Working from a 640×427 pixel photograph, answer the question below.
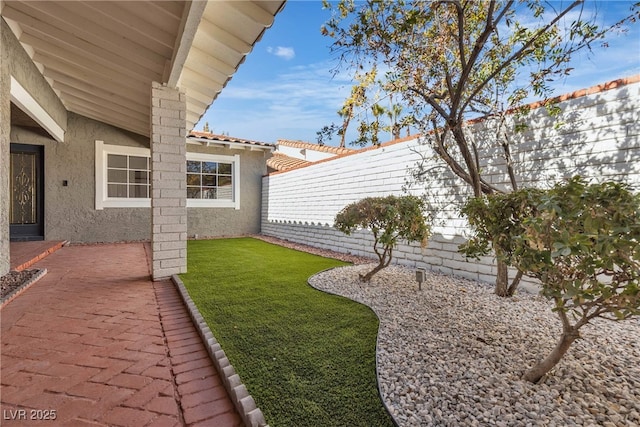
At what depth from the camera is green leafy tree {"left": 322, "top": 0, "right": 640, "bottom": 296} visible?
3.66 metres

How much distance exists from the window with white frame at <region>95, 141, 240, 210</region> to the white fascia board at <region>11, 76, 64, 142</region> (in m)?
1.70

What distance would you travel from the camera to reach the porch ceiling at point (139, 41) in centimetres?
326

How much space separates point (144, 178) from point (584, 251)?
11.2m

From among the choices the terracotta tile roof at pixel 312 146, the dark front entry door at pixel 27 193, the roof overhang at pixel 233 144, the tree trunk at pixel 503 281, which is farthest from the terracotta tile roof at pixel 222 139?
the tree trunk at pixel 503 281

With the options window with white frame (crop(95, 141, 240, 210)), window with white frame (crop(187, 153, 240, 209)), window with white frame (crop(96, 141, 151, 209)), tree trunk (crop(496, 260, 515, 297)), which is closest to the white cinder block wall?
tree trunk (crop(496, 260, 515, 297))

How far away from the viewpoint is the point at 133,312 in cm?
359

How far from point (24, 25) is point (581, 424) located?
772 centimetres

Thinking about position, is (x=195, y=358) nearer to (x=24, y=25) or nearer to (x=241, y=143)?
(x=24, y=25)

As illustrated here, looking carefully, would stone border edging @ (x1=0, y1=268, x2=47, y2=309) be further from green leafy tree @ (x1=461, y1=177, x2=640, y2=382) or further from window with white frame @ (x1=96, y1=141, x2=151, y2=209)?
green leafy tree @ (x1=461, y1=177, x2=640, y2=382)

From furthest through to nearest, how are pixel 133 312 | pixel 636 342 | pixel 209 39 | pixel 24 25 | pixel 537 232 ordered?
pixel 24 25 < pixel 209 39 < pixel 133 312 < pixel 636 342 < pixel 537 232

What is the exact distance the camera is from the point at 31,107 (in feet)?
18.7

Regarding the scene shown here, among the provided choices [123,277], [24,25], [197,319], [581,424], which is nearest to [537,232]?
[581,424]

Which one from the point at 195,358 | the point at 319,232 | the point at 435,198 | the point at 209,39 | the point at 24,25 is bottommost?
the point at 195,358

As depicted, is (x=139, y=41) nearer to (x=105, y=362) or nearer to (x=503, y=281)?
(x=105, y=362)
